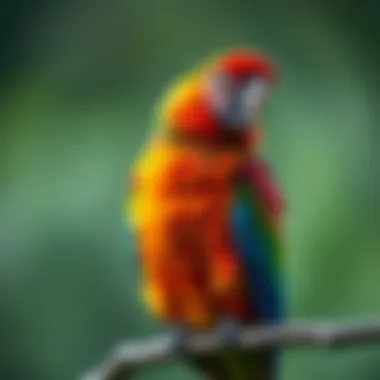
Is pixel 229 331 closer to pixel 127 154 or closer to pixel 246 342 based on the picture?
pixel 246 342

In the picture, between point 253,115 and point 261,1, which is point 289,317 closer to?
point 253,115

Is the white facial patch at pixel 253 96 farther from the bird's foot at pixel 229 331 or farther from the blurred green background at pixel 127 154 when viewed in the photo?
the bird's foot at pixel 229 331

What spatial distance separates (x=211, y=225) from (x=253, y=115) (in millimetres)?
111

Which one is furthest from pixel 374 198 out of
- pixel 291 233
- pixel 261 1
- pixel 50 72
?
pixel 50 72

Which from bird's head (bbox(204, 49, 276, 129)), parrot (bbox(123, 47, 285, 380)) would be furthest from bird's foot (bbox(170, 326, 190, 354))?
bird's head (bbox(204, 49, 276, 129))

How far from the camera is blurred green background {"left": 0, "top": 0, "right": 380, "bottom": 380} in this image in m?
1.32

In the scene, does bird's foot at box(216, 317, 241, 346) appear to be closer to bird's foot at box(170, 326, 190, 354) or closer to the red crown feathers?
bird's foot at box(170, 326, 190, 354)

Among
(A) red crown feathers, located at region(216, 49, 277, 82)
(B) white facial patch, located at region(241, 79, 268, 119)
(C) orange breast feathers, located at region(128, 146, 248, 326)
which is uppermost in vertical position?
(A) red crown feathers, located at region(216, 49, 277, 82)

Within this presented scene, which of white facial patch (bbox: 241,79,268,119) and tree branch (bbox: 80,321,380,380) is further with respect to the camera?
white facial patch (bbox: 241,79,268,119)

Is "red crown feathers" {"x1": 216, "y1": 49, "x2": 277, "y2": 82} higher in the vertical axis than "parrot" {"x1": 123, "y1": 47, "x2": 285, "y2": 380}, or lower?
higher

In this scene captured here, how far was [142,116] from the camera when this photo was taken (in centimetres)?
136

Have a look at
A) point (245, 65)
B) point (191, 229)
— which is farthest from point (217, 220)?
point (245, 65)

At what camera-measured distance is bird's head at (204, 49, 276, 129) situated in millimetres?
1249

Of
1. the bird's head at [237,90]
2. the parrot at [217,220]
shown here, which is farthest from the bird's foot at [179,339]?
the bird's head at [237,90]
